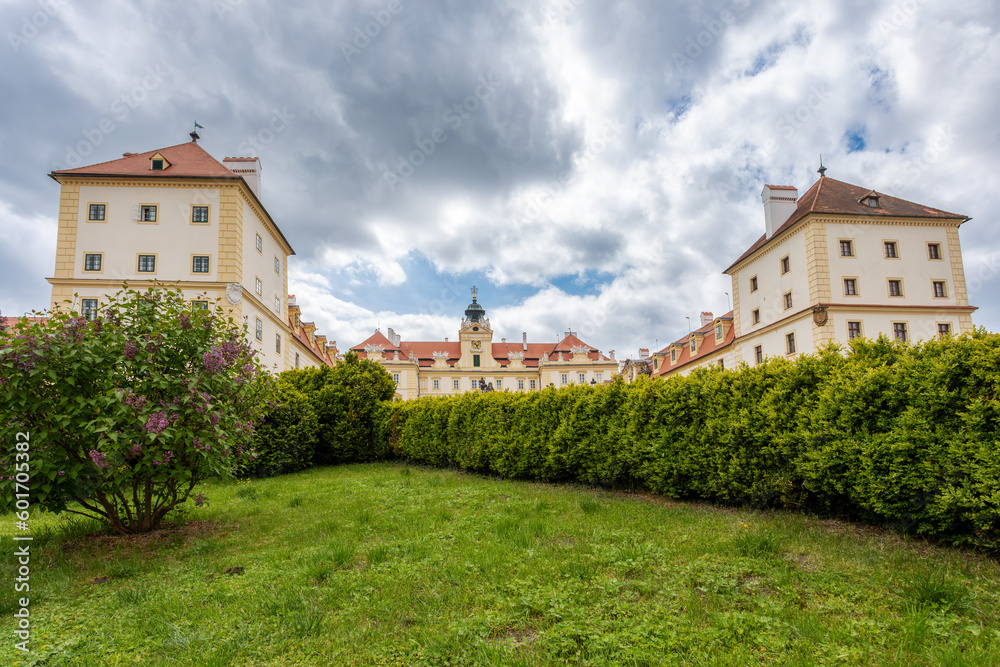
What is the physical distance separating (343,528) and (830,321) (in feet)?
103

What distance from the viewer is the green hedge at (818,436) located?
488cm

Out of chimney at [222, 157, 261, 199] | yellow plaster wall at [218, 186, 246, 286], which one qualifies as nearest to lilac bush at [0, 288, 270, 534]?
yellow plaster wall at [218, 186, 246, 286]

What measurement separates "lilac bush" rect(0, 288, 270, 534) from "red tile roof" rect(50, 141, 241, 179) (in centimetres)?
2344

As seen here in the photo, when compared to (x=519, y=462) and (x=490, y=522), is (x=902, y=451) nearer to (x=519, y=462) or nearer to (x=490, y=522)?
(x=490, y=522)

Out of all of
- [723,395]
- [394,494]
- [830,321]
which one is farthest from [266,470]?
[830,321]

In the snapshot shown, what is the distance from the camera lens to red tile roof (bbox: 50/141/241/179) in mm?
26398

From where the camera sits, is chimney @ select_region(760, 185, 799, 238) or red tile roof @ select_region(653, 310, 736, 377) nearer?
chimney @ select_region(760, 185, 799, 238)

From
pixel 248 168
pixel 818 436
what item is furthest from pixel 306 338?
pixel 818 436

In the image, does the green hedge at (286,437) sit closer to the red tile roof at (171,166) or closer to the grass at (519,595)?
the grass at (519,595)

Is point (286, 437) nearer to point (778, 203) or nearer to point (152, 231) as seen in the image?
point (152, 231)

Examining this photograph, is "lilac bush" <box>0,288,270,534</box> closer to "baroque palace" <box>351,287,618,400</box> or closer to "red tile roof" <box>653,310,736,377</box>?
"red tile roof" <box>653,310,736,377</box>

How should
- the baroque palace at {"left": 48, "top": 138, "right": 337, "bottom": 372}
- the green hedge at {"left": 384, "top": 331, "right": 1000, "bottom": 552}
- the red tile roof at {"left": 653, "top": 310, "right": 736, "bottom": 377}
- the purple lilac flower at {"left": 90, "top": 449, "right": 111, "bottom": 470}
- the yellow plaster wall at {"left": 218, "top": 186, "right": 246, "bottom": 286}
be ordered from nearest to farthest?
the green hedge at {"left": 384, "top": 331, "right": 1000, "bottom": 552} → the purple lilac flower at {"left": 90, "top": 449, "right": 111, "bottom": 470} → the baroque palace at {"left": 48, "top": 138, "right": 337, "bottom": 372} → the yellow plaster wall at {"left": 218, "top": 186, "right": 246, "bottom": 286} → the red tile roof at {"left": 653, "top": 310, "right": 736, "bottom": 377}

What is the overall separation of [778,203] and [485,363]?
41244 mm

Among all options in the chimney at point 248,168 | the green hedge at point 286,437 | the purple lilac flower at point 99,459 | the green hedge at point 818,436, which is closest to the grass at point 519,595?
the green hedge at point 818,436
